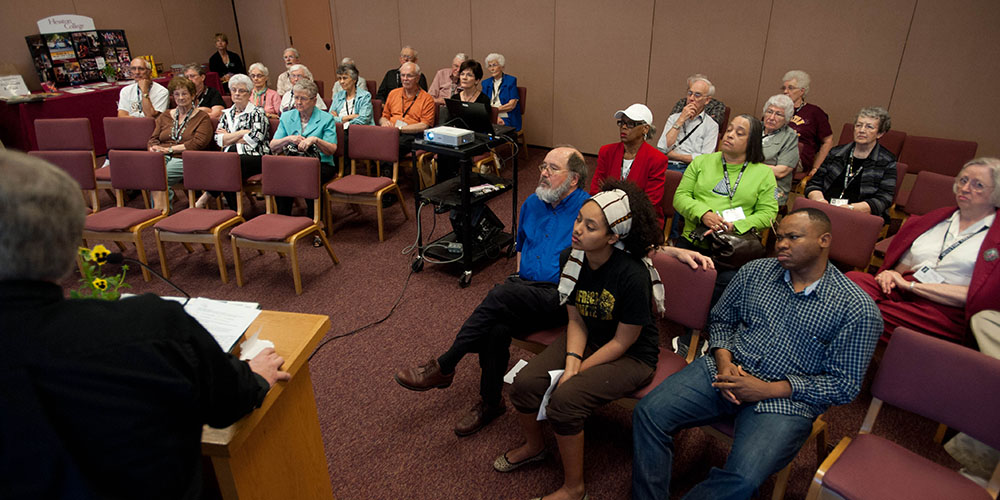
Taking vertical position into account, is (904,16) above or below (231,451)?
above

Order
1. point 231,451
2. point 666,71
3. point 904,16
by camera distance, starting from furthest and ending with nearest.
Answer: point 666,71, point 904,16, point 231,451

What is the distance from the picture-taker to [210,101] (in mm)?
5750

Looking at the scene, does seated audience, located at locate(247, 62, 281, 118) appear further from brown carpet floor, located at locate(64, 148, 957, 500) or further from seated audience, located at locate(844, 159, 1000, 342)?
seated audience, located at locate(844, 159, 1000, 342)

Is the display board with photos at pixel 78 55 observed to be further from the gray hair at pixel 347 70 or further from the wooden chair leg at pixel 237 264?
the wooden chair leg at pixel 237 264

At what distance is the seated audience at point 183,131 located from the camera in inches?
189

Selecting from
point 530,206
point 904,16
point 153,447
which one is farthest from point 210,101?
point 904,16

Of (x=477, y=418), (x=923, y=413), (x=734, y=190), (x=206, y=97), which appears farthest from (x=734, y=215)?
(x=206, y=97)

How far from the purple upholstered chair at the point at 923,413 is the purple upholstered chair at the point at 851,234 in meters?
1.33

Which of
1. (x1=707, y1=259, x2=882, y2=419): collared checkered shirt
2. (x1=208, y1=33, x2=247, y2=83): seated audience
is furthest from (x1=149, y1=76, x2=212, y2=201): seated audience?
(x1=707, y1=259, x2=882, y2=419): collared checkered shirt

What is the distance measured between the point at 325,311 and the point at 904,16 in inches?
234

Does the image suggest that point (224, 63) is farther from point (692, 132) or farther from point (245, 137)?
point (692, 132)

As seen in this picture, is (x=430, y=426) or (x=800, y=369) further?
(x=430, y=426)

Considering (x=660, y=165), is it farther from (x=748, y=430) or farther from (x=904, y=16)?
(x=904, y=16)

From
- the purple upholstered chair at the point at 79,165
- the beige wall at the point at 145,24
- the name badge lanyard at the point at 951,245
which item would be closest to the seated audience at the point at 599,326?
the name badge lanyard at the point at 951,245
